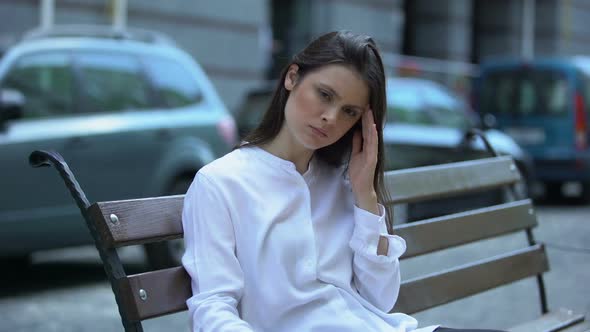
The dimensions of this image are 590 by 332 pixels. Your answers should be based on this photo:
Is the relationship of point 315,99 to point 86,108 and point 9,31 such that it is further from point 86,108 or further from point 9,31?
point 9,31

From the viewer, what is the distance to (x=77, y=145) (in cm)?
659

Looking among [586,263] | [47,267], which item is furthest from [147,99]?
[586,263]

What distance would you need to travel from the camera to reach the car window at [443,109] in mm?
10883

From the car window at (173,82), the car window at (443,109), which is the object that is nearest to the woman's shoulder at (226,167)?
the car window at (173,82)

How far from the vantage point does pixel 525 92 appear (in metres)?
13.2

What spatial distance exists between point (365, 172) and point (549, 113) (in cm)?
1067

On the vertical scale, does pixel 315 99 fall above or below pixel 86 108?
above

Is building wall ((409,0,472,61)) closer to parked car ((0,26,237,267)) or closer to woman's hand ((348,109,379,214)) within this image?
parked car ((0,26,237,267))

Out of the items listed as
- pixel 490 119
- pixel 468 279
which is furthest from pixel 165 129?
pixel 490 119

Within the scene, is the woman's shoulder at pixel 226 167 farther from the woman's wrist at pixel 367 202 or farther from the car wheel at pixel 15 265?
the car wheel at pixel 15 265

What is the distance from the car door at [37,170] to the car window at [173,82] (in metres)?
0.79

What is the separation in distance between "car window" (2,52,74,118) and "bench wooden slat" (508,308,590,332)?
12.8ft

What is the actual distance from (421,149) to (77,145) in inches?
173

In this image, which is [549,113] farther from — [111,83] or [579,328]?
[579,328]
